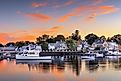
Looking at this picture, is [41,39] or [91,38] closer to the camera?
[41,39]

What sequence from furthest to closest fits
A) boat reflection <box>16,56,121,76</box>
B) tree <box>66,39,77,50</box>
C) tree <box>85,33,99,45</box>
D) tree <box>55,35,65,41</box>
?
tree <box>85,33,99,45</box>
tree <box>55,35,65,41</box>
tree <box>66,39,77,50</box>
boat reflection <box>16,56,121,76</box>

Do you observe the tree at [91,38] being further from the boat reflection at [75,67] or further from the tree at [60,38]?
the boat reflection at [75,67]

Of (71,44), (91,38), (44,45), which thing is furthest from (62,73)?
(91,38)

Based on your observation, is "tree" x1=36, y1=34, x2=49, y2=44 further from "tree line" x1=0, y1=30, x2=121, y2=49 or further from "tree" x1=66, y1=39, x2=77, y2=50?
"tree" x1=66, y1=39, x2=77, y2=50

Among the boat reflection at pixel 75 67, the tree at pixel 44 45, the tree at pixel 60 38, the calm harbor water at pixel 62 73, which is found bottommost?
the calm harbor water at pixel 62 73

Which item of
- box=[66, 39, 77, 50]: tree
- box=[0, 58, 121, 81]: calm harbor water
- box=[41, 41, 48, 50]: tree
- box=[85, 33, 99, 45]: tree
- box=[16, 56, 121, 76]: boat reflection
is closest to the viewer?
box=[0, 58, 121, 81]: calm harbor water

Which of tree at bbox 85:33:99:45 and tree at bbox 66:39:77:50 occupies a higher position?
tree at bbox 85:33:99:45

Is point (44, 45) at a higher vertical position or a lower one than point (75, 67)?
higher

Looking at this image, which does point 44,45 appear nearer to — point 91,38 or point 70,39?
point 70,39

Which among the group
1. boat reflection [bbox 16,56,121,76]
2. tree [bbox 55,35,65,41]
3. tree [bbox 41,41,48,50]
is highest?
tree [bbox 55,35,65,41]

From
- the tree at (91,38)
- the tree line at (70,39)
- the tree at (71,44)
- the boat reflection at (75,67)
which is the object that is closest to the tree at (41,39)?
the tree line at (70,39)

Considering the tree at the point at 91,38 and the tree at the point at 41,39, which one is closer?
the tree at the point at 41,39

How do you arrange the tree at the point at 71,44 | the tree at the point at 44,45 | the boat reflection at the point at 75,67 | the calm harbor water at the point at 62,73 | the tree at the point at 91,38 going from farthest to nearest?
the tree at the point at 91,38, the tree at the point at 71,44, the tree at the point at 44,45, the boat reflection at the point at 75,67, the calm harbor water at the point at 62,73

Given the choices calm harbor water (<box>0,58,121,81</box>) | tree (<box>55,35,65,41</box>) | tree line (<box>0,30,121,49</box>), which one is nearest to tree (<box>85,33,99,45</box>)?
tree line (<box>0,30,121,49</box>)
